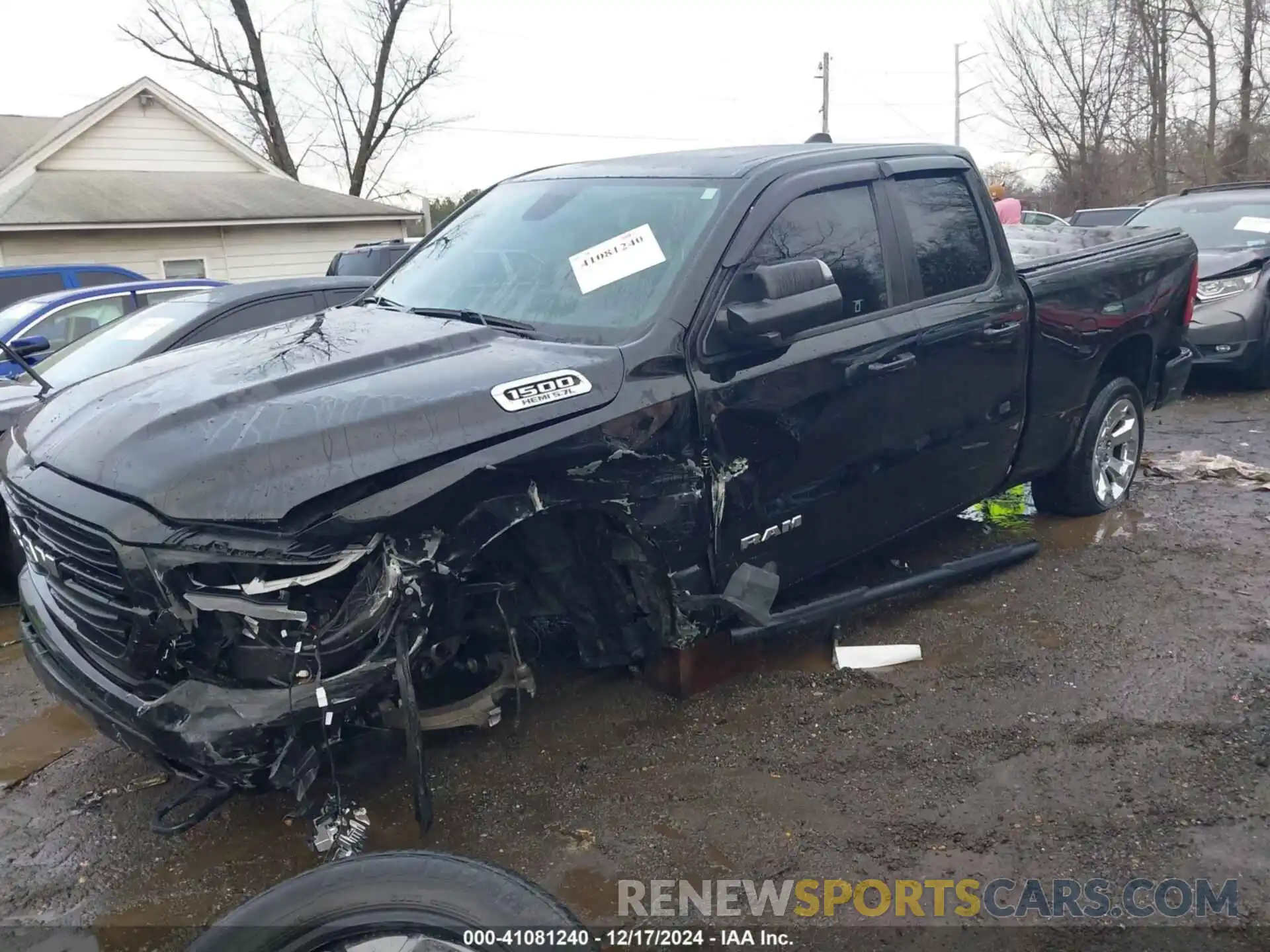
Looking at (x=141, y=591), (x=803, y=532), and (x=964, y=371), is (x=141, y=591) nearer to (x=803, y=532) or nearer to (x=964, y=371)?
(x=803, y=532)

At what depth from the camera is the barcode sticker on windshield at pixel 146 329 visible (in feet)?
18.1

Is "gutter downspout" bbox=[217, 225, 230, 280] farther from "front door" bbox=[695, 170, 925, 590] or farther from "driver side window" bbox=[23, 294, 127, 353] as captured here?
"front door" bbox=[695, 170, 925, 590]

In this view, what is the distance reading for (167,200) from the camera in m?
18.3

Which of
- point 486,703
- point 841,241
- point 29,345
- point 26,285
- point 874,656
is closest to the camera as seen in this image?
point 486,703

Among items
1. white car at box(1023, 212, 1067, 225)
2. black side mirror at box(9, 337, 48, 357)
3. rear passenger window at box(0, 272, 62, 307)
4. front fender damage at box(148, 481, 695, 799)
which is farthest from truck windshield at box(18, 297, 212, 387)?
white car at box(1023, 212, 1067, 225)

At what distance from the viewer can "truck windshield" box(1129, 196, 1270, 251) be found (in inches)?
372

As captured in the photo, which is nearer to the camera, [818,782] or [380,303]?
[818,782]

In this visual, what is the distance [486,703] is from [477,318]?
4.41 ft

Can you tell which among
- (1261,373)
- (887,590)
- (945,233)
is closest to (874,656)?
(887,590)

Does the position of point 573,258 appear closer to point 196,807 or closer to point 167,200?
point 196,807

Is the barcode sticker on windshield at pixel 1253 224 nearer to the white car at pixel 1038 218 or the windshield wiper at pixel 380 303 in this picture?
the windshield wiper at pixel 380 303

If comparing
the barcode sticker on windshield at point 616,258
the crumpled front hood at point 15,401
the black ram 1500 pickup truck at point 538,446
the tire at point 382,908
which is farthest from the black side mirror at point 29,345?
the tire at point 382,908

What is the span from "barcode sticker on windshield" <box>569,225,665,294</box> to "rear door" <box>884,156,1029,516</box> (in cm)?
124

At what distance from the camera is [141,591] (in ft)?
7.99
